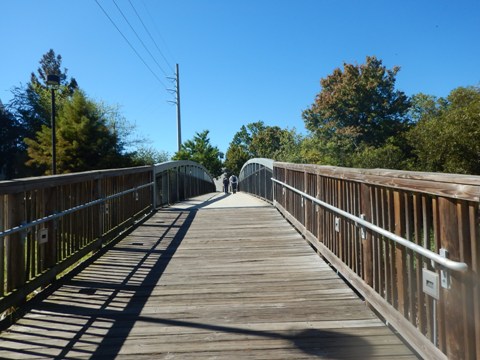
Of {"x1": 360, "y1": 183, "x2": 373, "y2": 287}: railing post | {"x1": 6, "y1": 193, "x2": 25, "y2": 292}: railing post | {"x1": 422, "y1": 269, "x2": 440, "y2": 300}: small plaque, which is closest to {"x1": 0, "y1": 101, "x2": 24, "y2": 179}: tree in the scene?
{"x1": 6, "y1": 193, "x2": 25, "y2": 292}: railing post

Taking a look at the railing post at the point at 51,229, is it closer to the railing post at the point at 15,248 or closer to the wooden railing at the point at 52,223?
the wooden railing at the point at 52,223

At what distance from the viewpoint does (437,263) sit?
246 cm

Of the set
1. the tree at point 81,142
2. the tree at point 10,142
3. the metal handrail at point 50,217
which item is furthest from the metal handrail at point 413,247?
the tree at point 10,142

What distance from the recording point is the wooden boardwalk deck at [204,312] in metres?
2.98

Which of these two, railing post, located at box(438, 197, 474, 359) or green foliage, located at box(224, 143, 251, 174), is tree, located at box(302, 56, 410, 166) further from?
railing post, located at box(438, 197, 474, 359)

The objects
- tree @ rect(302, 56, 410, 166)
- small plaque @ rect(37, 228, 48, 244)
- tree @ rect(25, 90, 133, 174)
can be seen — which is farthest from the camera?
tree @ rect(302, 56, 410, 166)

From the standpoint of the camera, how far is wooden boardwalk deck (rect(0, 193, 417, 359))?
2.98 meters

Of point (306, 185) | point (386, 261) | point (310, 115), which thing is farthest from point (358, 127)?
point (386, 261)

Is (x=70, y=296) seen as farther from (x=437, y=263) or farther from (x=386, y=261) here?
(x=437, y=263)

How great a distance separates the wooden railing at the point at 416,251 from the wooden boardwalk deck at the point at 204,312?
252 millimetres

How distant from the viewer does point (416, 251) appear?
266 centimetres

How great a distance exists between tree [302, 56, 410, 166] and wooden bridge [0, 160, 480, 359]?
33459mm

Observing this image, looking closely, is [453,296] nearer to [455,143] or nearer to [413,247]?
[413,247]

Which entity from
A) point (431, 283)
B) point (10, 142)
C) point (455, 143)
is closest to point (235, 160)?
point (10, 142)
